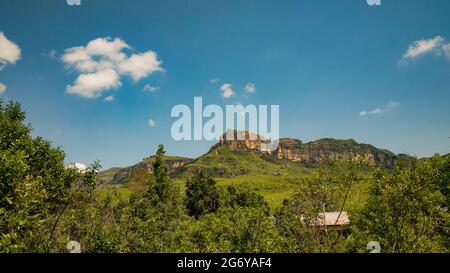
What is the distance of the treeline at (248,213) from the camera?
10.0 m

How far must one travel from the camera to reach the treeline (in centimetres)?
1002

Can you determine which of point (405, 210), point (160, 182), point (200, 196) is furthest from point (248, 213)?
point (200, 196)

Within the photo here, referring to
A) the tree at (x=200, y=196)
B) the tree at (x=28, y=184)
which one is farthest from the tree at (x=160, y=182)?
the tree at (x=28, y=184)

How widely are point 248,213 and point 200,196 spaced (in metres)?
46.0

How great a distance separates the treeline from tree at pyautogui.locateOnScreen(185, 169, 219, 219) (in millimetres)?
33699

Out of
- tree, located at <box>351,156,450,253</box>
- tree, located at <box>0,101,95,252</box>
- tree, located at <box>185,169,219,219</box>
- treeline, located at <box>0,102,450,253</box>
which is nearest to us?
tree, located at <box>0,101,95,252</box>

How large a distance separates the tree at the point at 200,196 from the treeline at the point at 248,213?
33699 mm

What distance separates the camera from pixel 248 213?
19.3 metres

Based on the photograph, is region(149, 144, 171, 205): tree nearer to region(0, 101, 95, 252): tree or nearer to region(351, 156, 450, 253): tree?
region(0, 101, 95, 252): tree

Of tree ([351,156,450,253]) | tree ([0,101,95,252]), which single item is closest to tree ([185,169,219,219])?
tree ([0,101,95,252])

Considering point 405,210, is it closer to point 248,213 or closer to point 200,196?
point 248,213

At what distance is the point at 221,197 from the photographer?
6506cm

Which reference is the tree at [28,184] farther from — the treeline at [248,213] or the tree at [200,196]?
the tree at [200,196]
